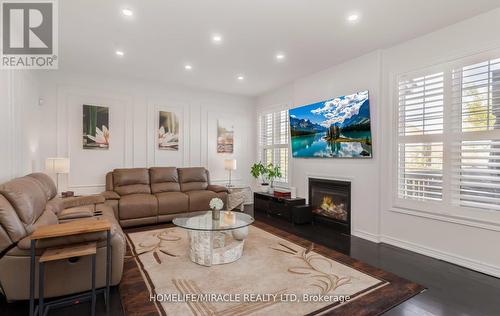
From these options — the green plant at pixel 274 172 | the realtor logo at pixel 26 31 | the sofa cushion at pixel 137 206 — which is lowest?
the sofa cushion at pixel 137 206

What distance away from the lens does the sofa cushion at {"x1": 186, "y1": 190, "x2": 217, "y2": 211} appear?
5.01m

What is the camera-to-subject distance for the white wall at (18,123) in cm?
291

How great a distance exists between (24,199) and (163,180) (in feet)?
9.96

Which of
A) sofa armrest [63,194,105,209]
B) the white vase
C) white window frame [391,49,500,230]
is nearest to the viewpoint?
white window frame [391,49,500,230]

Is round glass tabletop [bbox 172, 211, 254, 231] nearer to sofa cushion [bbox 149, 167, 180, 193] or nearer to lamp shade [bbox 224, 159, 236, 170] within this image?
sofa cushion [bbox 149, 167, 180, 193]

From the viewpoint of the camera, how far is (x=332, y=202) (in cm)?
466

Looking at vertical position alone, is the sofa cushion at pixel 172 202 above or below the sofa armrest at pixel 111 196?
below

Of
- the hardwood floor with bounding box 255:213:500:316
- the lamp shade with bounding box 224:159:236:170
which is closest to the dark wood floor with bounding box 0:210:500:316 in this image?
the hardwood floor with bounding box 255:213:500:316

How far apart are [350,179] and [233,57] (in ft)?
9.33

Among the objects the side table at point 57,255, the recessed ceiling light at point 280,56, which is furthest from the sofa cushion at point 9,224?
the recessed ceiling light at point 280,56

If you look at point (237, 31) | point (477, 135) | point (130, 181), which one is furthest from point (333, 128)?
point (130, 181)

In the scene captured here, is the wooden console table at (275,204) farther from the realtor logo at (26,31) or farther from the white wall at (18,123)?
the realtor logo at (26,31)

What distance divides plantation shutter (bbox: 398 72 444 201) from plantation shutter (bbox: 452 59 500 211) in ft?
0.58

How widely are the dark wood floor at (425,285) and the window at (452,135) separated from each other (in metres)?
0.77
